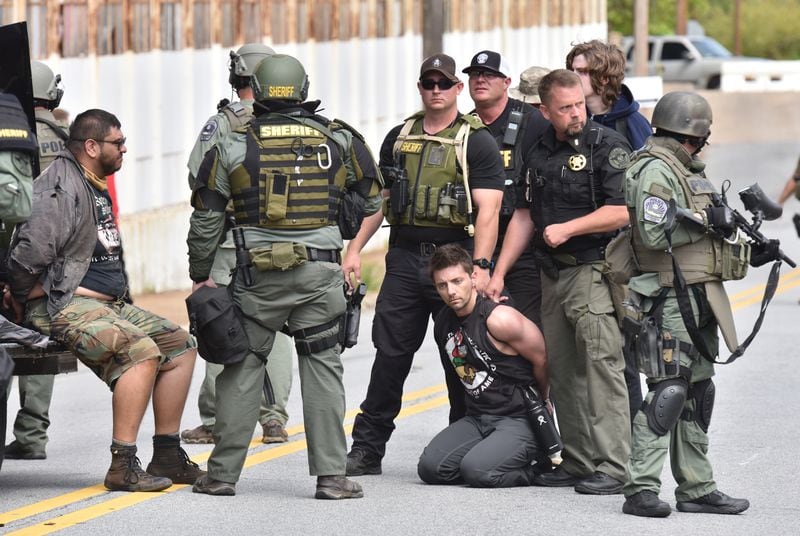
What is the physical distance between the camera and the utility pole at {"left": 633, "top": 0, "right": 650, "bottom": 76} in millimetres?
27672

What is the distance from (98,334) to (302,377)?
0.96 m

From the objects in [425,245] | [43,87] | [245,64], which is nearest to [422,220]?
[425,245]

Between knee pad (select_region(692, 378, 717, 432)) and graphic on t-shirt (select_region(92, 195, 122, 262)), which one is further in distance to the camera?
graphic on t-shirt (select_region(92, 195, 122, 262))

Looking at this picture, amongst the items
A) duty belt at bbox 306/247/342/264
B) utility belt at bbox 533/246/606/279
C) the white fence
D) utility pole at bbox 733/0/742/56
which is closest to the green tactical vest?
utility belt at bbox 533/246/606/279

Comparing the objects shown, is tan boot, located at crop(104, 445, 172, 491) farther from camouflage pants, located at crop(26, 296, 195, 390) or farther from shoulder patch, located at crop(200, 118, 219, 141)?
shoulder patch, located at crop(200, 118, 219, 141)

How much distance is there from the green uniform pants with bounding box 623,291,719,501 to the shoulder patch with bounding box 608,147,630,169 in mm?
846

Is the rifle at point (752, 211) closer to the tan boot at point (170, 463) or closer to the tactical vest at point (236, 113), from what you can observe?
the tan boot at point (170, 463)

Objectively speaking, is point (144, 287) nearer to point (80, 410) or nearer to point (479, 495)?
point (80, 410)

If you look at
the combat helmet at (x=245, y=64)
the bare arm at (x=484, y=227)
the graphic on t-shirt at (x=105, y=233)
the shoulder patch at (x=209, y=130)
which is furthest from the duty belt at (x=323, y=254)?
the combat helmet at (x=245, y=64)

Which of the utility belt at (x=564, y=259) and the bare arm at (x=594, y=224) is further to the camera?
the utility belt at (x=564, y=259)

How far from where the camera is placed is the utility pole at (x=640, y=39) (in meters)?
27.7

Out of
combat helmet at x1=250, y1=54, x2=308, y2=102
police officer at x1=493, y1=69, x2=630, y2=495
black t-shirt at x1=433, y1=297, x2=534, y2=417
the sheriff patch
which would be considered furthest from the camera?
black t-shirt at x1=433, y1=297, x2=534, y2=417

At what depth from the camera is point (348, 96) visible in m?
22.4

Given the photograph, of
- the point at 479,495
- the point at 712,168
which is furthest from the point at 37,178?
the point at 712,168
